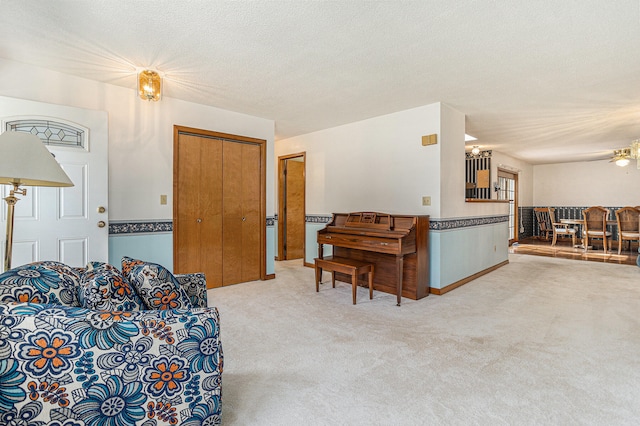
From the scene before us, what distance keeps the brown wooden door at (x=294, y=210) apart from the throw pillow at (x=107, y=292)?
4779mm

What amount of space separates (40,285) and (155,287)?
44 cm

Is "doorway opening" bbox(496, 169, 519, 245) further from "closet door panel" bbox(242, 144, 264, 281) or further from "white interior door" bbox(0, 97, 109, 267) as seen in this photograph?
"white interior door" bbox(0, 97, 109, 267)

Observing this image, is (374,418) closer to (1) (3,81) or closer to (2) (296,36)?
(2) (296,36)

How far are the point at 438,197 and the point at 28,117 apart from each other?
13.4 ft

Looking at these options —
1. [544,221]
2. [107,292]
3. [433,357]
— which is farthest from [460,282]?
[544,221]

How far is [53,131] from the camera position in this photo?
2949 millimetres

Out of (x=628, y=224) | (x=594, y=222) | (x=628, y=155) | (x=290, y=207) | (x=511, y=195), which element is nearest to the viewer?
(x=628, y=155)

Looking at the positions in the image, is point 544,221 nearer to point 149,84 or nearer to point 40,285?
point 149,84

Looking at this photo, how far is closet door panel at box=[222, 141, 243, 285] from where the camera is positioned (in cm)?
420

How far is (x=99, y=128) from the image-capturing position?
3.13 meters

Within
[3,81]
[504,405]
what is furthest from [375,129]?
[3,81]

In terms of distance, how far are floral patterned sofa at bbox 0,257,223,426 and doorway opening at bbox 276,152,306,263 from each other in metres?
4.76

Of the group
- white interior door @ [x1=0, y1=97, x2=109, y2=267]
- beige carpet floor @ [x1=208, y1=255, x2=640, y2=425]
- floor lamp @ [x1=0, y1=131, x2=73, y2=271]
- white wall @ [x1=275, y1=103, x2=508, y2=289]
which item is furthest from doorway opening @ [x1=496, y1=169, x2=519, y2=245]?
floor lamp @ [x1=0, y1=131, x2=73, y2=271]

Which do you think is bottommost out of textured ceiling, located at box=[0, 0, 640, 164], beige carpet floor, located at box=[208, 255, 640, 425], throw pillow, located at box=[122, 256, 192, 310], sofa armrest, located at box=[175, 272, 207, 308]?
beige carpet floor, located at box=[208, 255, 640, 425]
